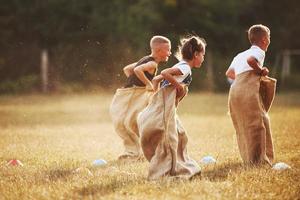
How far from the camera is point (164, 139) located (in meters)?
6.82

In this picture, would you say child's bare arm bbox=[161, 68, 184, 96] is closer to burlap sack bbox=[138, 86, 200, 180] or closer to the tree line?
burlap sack bbox=[138, 86, 200, 180]

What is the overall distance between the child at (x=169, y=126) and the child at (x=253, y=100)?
0.90 m

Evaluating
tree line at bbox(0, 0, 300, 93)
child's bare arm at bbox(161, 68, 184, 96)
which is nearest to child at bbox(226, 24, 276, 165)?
child's bare arm at bbox(161, 68, 184, 96)

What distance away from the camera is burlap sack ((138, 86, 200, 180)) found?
6.80 meters

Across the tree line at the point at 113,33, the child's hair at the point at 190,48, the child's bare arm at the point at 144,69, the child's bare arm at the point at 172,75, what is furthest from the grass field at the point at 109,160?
the tree line at the point at 113,33

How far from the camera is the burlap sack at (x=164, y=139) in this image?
268 inches

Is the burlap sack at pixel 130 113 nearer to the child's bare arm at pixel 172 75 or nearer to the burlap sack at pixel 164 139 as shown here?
the burlap sack at pixel 164 139

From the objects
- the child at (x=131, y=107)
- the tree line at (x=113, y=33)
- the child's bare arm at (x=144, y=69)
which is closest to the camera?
the child's bare arm at (x=144, y=69)

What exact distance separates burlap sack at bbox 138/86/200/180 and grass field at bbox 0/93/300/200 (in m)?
0.22

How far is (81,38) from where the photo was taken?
3159 centimetres

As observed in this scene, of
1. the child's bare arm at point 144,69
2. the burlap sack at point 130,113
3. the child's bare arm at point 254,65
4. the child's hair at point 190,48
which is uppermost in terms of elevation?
the child's hair at point 190,48

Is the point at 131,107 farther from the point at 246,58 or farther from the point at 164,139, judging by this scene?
the point at 164,139

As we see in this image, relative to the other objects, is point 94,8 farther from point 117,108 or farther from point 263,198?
point 263,198

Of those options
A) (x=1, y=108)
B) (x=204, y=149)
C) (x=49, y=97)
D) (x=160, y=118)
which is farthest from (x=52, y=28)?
(x=160, y=118)
